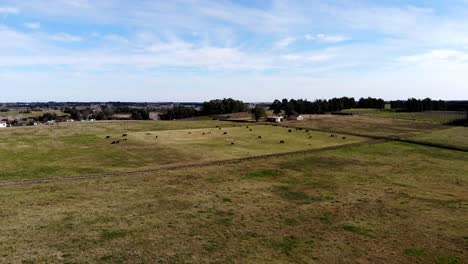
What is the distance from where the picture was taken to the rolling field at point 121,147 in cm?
5688

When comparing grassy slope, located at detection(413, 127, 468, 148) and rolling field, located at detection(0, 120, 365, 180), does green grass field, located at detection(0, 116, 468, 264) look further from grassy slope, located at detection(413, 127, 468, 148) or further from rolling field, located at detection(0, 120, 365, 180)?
grassy slope, located at detection(413, 127, 468, 148)

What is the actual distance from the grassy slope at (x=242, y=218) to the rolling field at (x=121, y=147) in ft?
36.3

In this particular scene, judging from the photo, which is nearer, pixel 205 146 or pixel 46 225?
pixel 46 225

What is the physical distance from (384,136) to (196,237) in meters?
86.2

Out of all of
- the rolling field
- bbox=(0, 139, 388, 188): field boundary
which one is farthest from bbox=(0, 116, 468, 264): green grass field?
bbox=(0, 139, 388, 188): field boundary

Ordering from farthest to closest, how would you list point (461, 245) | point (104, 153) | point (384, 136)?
point (384, 136)
point (104, 153)
point (461, 245)

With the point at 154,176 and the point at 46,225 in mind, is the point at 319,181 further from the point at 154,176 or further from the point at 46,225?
the point at 46,225

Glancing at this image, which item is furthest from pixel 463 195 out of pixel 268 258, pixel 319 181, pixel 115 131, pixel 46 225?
pixel 115 131

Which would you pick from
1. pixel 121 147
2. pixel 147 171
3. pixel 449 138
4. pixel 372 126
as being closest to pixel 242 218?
pixel 147 171

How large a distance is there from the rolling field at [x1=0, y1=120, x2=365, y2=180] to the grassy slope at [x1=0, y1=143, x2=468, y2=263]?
1106cm

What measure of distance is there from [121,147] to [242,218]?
51.5m

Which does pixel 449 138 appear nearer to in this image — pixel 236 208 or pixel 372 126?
pixel 372 126

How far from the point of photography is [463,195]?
140 feet

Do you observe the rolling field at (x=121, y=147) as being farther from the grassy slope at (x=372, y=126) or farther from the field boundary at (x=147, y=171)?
the grassy slope at (x=372, y=126)
